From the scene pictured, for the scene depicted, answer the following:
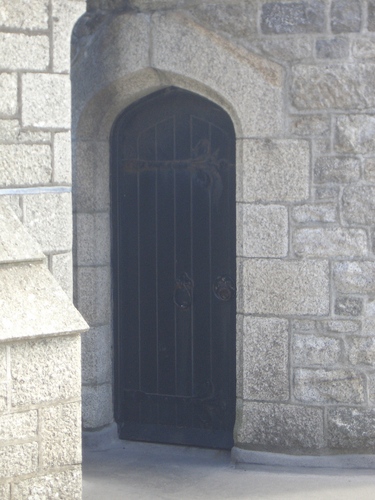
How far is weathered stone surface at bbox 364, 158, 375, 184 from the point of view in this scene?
5762 millimetres

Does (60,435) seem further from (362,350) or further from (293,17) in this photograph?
(293,17)

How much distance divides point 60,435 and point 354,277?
2188mm

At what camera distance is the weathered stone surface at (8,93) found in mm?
4703

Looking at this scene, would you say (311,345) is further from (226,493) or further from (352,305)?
(226,493)

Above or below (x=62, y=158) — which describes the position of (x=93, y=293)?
below

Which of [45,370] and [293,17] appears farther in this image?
[293,17]

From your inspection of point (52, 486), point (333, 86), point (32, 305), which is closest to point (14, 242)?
point (32, 305)

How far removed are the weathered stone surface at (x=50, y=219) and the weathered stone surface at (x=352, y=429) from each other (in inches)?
77.6

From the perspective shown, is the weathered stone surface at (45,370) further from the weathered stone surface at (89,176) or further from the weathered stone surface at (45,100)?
the weathered stone surface at (89,176)

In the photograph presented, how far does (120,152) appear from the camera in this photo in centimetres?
654

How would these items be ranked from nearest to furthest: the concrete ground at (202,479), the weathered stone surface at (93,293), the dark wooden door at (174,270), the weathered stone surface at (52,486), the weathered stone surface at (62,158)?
the weathered stone surface at (52,486)
the weathered stone surface at (62,158)
the concrete ground at (202,479)
the dark wooden door at (174,270)
the weathered stone surface at (93,293)

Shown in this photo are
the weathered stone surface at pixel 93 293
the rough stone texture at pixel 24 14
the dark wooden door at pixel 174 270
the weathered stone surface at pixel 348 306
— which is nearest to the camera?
the rough stone texture at pixel 24 14

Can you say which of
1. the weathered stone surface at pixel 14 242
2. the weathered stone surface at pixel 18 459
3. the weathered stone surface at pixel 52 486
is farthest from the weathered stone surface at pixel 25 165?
the weathered stone surface at pixel 52 486

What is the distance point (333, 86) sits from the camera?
5.76 m
